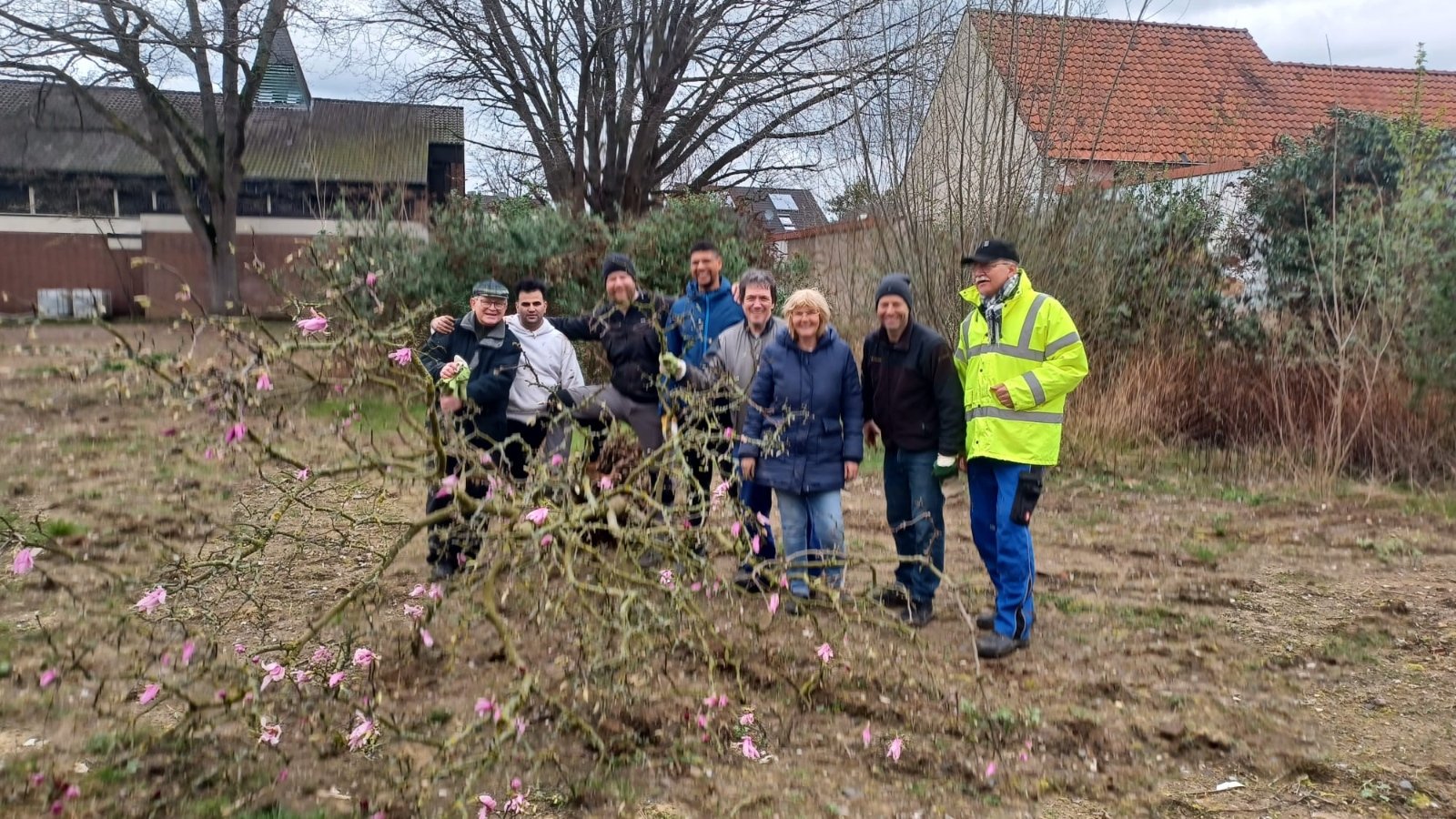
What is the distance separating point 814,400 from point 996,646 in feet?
4.34

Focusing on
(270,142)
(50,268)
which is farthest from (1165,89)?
(50,268)

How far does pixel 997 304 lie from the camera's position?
14.4 ft

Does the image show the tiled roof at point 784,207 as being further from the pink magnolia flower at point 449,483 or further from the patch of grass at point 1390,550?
the pink magnolia flower at point 449,483

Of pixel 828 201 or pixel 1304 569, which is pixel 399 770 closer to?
pixel 1304 569

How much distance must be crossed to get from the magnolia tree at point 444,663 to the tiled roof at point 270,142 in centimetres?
2548

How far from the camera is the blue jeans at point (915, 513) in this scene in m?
4.68

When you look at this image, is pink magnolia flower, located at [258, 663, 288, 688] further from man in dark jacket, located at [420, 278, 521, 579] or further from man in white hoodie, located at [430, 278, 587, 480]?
man in white hoodie, located at [430, 278, 587, 480]

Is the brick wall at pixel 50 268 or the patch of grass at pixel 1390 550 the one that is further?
the brick wall at pixel 50 268

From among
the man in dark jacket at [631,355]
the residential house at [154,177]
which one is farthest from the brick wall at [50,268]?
the man in dark jacket at [631,355]

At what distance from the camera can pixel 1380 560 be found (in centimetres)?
622

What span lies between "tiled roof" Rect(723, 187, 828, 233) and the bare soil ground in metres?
7.33

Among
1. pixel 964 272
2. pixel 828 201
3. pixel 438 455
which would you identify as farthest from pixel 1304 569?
pixel 828 201

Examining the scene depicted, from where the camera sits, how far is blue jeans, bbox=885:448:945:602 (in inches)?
184

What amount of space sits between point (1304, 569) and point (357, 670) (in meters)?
Result: 5.16
